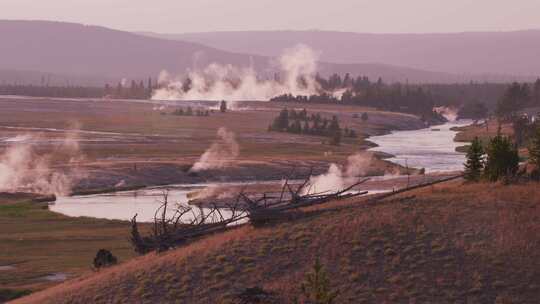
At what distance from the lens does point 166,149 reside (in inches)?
4980

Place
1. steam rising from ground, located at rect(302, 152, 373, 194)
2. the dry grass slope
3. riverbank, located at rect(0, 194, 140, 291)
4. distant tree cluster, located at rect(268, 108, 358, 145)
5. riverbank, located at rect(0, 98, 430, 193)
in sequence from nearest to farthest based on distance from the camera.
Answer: the dry grass slope
riverbank, located at rect(0, 194, 140, 291)
steam rising from ground, located at rect(302, 152, 373, 194)
riverbank, located at rect(0, 98, 430, 193)
distant tree cluster, located at rect(268, 108, 358, 145)

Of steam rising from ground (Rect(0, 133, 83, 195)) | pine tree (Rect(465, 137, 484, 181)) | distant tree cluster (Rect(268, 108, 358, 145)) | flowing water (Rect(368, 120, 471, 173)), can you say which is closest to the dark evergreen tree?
flowing water (Rect(368, 120, 471, 173))

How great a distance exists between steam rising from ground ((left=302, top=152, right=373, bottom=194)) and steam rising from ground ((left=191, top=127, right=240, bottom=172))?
1111 cm

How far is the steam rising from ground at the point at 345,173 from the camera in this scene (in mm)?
87625

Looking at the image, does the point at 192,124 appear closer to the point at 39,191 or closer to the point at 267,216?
the point at 39,191

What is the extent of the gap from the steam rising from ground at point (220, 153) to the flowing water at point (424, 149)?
17590mm

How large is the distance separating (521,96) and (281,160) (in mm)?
75235

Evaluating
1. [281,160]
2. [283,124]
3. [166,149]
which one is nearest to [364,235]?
[281,160]

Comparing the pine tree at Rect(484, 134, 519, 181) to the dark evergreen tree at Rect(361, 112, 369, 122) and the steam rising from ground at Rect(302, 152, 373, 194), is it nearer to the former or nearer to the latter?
the steam rising from ground at Rect(302, 152, 373, 194)

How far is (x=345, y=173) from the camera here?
338 ft

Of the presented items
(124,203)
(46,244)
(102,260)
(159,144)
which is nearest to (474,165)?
(102,260)

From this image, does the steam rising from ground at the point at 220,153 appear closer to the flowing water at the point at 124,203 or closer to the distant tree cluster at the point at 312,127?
the flowing water at the point at 124,203

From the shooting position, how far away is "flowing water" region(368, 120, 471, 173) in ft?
361

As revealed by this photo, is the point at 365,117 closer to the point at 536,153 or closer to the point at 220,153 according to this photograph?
the point at 220,153
